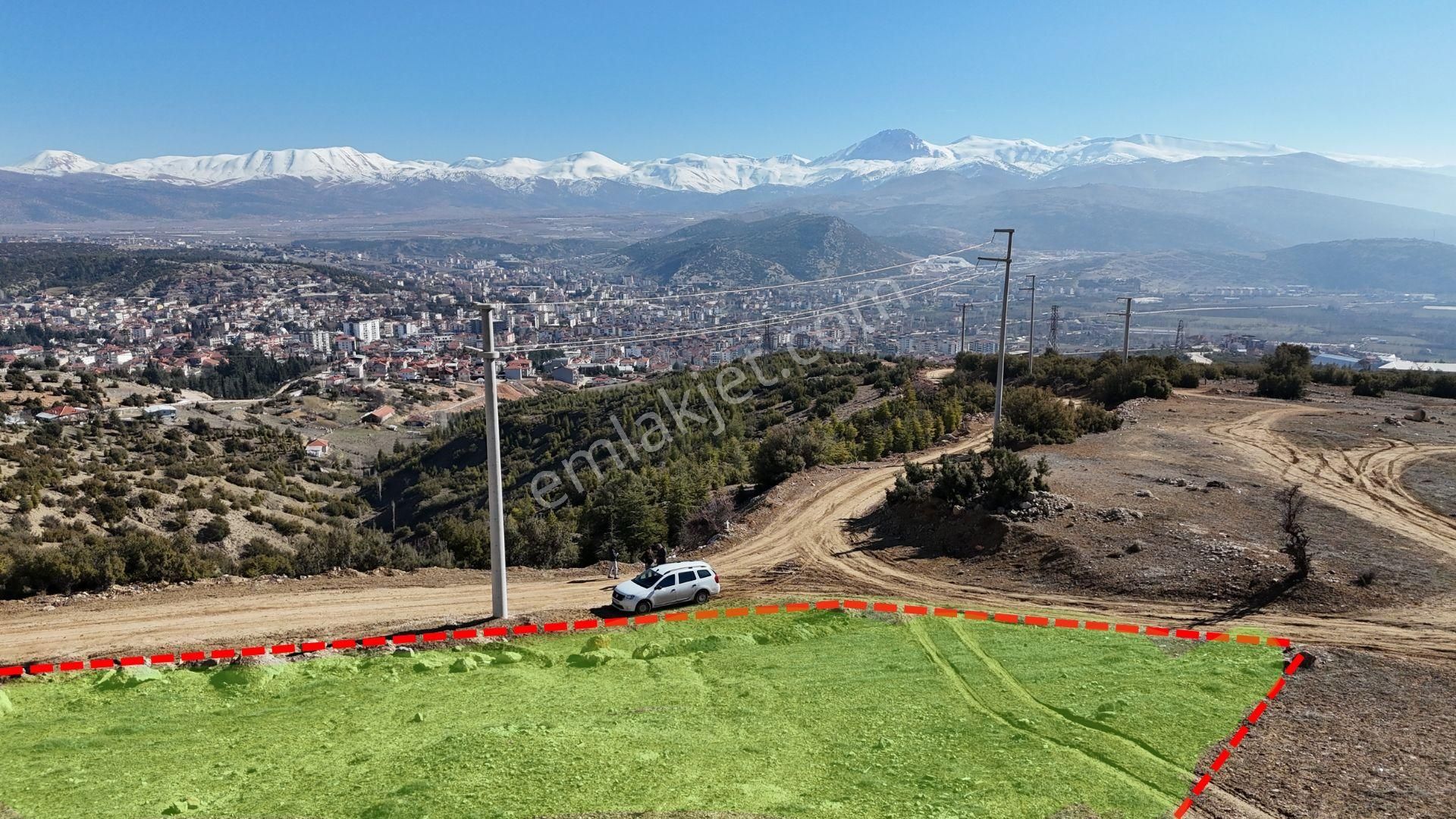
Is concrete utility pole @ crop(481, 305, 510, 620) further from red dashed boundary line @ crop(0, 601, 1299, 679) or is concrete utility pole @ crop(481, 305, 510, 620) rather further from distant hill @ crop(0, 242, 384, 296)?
distant hill @ crop(0, 242, 384, 296)

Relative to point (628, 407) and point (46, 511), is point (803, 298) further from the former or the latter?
point (46, 511)

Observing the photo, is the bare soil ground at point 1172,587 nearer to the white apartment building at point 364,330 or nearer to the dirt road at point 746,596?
the dirt road at point 746,596

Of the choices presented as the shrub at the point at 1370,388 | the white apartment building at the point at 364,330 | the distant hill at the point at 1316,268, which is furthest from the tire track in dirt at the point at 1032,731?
the distant hill at the point at 1316,268

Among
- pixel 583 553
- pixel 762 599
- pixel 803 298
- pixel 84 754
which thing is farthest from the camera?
pixel 803 298

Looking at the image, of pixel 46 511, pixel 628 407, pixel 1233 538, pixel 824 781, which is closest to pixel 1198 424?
pixel 1233 538

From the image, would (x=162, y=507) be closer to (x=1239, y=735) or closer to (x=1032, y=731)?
(x=1032, y=731)
